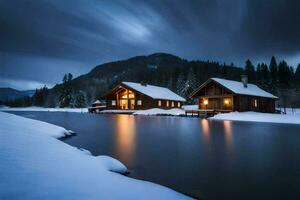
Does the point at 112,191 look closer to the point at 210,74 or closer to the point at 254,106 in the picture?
the point at 254,106

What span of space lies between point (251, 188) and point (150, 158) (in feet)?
12.8

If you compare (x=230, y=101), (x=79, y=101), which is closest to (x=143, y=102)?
(x=230, y=101)

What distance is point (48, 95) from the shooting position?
412ft

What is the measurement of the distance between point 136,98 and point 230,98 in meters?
24.1

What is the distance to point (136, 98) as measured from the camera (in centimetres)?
5462

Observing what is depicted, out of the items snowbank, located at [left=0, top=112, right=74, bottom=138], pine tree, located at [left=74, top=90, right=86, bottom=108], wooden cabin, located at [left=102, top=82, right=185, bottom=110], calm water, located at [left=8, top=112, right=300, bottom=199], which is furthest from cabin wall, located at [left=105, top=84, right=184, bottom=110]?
calm water, located at [left=8, top=112, right=300, bottom=199]

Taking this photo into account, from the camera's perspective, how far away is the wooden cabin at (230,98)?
37.7 metres

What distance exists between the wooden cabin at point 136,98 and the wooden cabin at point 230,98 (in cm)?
1244

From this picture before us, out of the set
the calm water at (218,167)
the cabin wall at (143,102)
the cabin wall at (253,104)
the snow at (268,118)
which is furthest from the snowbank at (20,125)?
the cabin wall at (143,102)

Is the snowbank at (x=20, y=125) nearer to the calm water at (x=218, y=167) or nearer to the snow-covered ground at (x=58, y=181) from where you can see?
the snow-covered ground at (x=58, y=181)

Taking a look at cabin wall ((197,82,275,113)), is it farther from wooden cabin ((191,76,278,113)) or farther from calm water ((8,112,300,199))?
calm water ((8,112,300,199))

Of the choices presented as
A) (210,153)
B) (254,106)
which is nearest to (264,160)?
(210,153)

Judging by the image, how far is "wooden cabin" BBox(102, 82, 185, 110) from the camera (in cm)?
5244

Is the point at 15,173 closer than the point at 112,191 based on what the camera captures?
Yes
